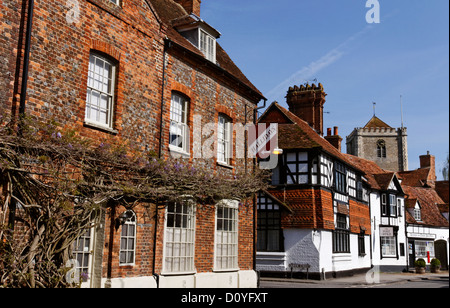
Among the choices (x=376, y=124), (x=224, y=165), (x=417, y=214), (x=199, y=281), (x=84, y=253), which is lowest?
(x=199, y=281)

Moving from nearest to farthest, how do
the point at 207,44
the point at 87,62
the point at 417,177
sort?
1. the point at 87,62
2. the point at 207,44
3. the point at 417,177

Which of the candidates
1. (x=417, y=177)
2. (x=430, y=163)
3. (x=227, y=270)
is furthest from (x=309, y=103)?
(x=430, y=163)

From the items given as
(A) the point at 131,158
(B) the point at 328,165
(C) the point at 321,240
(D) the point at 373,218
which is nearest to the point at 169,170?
(A) the point at 131,158

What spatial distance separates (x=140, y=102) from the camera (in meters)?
11.9

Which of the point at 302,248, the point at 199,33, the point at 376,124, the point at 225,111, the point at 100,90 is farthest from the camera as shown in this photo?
the point at 376,124

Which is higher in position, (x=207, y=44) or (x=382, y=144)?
(x=382, y=144)

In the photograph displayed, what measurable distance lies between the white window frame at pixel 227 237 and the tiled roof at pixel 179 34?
4.40m

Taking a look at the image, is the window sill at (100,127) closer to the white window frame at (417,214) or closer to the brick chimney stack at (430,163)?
the white window frame at (417,214)

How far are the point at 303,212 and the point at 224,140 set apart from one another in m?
9.11

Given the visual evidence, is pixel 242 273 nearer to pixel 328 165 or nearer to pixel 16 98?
pixel 16 98

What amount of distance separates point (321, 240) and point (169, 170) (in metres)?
13.1

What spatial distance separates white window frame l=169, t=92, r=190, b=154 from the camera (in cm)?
1311

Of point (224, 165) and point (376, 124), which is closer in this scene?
point (224, 165)

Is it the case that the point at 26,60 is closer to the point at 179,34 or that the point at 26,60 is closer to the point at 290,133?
the point at 179,34
